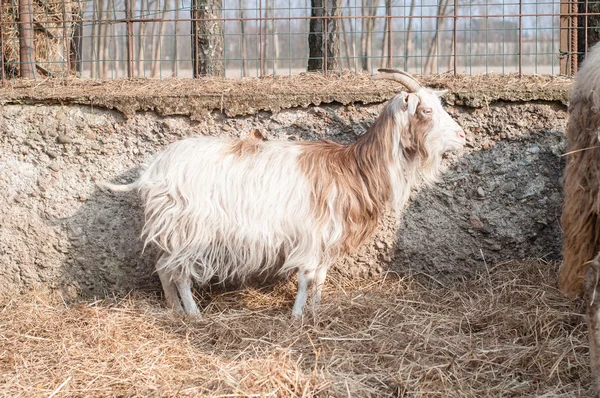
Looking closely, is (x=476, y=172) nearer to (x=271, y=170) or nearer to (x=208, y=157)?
Result: (x=271, y=170)

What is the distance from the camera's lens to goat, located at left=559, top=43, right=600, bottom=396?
3.71 meters

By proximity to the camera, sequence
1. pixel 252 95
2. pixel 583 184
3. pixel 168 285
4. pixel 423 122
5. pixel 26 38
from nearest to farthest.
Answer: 1. pixel 583 184
2. pixel 423 122
3. pixel 168 285
4. pixel 252 95
5. pixel 26 38

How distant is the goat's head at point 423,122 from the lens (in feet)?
16.4

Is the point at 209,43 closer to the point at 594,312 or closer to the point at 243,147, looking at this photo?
the point at 243,147

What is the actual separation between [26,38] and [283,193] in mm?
2957

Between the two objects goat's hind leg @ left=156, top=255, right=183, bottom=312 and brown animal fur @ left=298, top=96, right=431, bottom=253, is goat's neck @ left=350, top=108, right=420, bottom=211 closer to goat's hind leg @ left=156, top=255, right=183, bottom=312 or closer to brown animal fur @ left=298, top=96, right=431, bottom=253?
brown animal fur @ left=298, top=96, right=431, bottom=253

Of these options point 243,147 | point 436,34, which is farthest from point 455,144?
point 436,34

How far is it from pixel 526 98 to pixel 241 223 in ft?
7.68

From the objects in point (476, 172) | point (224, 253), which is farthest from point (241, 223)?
point (476, 172)

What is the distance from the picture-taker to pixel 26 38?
641 centimetres

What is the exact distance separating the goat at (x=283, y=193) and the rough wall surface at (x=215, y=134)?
18.1 inches

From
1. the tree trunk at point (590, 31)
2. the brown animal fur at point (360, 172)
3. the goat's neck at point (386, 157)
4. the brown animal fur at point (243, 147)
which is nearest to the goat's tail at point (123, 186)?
the brown animal fur at point (243, 147)

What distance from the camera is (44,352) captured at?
435 cm

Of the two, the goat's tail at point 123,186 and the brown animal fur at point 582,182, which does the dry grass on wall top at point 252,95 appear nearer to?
the goat's tail at point 123,186
